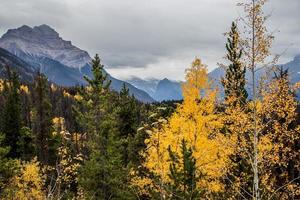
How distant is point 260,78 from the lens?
35.7ft

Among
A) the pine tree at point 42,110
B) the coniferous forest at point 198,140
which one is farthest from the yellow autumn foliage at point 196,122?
the pine tree at point 42,110

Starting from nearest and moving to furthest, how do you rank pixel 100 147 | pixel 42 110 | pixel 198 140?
pixel 198 140, pixel 100 147, pixel 42 110

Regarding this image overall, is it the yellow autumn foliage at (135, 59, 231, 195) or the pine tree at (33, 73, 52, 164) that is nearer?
the yellow autumn foliage at (135, 59, 231, 195)

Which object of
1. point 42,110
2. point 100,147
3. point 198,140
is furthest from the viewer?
point 42,110

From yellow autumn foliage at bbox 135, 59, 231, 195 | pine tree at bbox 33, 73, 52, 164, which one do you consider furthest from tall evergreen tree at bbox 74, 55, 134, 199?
pine tree at bbox 33, 73, 52, 164

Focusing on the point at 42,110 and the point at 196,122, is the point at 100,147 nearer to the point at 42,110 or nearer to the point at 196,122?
the point at 196,122

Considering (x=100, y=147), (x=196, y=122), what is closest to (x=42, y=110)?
(x=100, y=147)

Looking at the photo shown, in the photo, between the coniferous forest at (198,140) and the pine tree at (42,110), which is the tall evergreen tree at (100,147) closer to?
the coniferous forest at (198,140)

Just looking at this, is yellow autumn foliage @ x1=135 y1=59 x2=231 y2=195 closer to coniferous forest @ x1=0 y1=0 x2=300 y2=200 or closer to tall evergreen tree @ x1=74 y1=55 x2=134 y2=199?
coniferous forest @ x1=0 y1=0 x2=300 y2=200

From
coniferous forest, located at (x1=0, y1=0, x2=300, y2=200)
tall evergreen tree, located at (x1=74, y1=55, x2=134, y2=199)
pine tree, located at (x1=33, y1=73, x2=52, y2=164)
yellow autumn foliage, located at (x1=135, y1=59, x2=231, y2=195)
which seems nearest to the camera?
coniferous forest, located at (x1=0, y1=0, x2=300, y2=200)

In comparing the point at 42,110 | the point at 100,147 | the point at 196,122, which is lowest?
the point at 100,147

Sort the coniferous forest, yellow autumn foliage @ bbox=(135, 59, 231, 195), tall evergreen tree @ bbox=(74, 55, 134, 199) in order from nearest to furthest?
1. the coniferous forest
2. yellow autumn foliage @ bbox=(135, 59, 231, 195)
3. tall evergreen tree @ bbox=(74, 55, 134, 199)

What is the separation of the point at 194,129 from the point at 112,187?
10.8m

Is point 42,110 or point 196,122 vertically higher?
point 42,110
